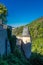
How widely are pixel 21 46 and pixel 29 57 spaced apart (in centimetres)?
324

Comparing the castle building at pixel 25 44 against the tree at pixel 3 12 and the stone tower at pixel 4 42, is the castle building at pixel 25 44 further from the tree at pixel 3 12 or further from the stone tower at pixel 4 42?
the stone tower at pixel 4 42

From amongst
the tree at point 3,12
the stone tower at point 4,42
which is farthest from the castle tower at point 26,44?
the stone tower at point 4,42

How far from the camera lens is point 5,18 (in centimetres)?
3919

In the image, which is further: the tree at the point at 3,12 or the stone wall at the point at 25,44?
the tree at the point at 3,12

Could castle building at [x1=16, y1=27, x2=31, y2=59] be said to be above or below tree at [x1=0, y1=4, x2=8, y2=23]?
below

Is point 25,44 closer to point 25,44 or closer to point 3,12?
point 25,44

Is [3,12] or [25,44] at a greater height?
[3,12]

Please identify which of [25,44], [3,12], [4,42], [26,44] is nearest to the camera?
[4,42]

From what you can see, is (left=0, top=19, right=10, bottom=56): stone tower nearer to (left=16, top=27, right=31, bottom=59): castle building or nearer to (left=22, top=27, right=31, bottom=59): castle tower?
(left=16, top=27, right=31, bottom=59): castle building

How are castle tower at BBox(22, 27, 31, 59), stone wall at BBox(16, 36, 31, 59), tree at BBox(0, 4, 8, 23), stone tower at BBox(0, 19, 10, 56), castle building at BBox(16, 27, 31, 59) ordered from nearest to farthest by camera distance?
stone tower at BBox(0, 19, 10, 56)
stone wall at BBox(16, 36, 31, 59)
castle building at BBox(16, 27, 31, 59)
castle tower at BBox(22, 27, 31, 59)
tree at BBox(0, 4, 8, 23)

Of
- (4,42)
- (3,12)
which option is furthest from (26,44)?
(4,42)

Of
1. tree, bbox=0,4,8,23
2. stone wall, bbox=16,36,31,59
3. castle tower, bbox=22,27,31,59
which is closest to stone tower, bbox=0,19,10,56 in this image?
stone wall, bbox=16,36,31,59

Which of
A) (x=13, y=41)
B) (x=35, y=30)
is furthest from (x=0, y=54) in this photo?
(x=35, y=30)

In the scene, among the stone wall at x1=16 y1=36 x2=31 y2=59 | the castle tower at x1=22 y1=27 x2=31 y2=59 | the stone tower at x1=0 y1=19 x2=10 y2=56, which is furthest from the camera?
the castle tower at x1=22 y1=27 x2=31 y2=59
